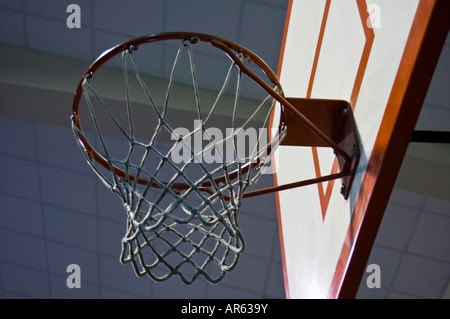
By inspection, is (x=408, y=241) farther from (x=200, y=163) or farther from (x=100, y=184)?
(x=200, y=163)

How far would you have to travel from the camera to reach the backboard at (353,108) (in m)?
1.41

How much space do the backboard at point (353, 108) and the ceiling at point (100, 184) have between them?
1.11m

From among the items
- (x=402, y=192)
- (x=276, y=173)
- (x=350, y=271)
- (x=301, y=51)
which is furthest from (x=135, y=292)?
(x=350, y=271)

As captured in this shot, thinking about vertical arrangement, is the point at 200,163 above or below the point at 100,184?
above

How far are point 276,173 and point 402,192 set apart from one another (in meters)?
1.56

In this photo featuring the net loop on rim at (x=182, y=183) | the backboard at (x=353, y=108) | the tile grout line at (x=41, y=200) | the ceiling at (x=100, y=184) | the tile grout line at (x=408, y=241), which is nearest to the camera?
the backboard at (x=353, y=108)

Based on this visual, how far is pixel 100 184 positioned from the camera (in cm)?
421

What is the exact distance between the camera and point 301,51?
2299 millimetres

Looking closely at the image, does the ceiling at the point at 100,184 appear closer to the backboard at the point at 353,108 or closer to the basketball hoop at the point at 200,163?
the backboard at the point at 353,108

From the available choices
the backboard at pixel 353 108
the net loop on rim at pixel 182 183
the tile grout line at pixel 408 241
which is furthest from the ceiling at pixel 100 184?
the net loop on rim at pixel 182 183

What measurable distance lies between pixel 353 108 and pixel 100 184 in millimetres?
2807

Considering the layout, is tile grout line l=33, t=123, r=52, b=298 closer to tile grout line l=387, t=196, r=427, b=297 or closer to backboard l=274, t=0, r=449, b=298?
backboard l=274, t=0, r=449, b=298

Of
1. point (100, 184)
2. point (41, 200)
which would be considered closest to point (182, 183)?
point (100, 184)
